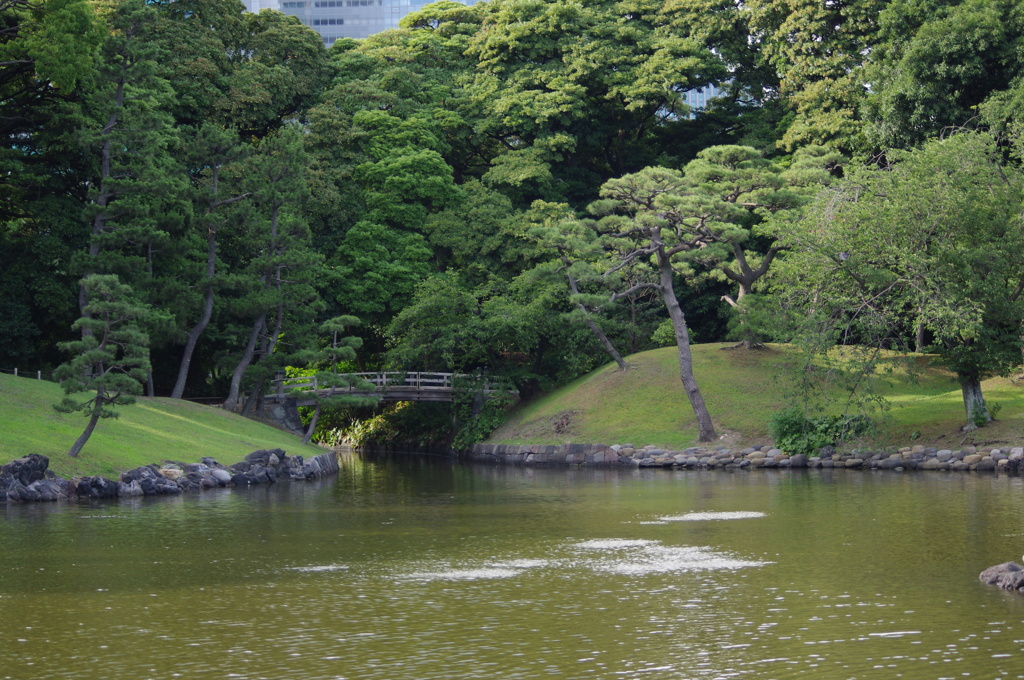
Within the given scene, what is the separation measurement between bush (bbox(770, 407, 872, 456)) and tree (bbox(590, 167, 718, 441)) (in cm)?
324

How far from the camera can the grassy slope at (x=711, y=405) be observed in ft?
116

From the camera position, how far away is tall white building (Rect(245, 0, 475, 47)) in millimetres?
154000

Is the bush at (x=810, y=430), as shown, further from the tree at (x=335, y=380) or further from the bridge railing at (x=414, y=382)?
the tree at (x=335, y=380)

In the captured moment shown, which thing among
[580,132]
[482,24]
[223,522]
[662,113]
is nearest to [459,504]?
[223,522]

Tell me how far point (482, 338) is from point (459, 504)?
19530mm

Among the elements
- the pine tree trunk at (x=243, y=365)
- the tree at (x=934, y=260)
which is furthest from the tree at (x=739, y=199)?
the pine tree trunk at (x=243, y=365)

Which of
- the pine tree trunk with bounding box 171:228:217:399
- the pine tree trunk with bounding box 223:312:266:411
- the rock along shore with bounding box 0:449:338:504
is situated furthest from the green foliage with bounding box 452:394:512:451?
the pine tree trunk with bounding box 171:228:217:399

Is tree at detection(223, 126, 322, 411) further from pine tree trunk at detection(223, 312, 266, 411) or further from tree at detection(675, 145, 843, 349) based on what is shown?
tree at detection(675, 145, 843, 349)

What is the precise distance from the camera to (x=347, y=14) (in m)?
155

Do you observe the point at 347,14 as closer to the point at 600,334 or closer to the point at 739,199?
the point at 600,334

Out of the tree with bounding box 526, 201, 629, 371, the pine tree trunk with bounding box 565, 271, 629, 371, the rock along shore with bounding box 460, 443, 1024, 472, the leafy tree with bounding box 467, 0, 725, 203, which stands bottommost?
the rock along shore with bounding box 460, 443, 1024, 472

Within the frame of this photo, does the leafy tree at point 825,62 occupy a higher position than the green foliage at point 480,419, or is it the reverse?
the leafy tree at point 825,62

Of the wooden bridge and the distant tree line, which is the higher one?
the distant tree line

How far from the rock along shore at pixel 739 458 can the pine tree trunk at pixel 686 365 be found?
1383 mm
